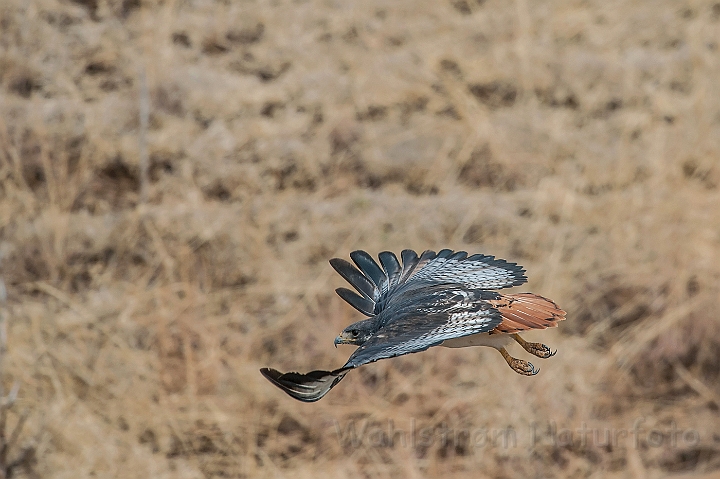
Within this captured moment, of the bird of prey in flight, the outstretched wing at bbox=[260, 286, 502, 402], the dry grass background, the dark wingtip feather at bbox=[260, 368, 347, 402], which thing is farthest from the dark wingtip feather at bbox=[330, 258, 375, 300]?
the dry grass background

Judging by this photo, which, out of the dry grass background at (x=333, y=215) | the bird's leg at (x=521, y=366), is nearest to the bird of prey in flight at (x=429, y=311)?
the bird's leg at (x=521, y=366)

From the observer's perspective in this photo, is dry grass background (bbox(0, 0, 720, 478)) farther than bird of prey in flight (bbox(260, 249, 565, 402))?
Yes

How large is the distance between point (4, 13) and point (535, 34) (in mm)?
3751

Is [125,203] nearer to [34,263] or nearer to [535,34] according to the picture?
[34,263]

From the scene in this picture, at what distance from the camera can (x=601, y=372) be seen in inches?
267

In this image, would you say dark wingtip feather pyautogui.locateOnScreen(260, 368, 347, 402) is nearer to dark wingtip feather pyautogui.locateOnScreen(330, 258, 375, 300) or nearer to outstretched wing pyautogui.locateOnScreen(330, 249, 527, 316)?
outstretched wing pyautogui.locateOnScreen(330, 249, 527, 316)

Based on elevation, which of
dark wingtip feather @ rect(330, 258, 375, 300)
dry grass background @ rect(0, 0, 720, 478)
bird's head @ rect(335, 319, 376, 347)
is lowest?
dry grass background @ rect(0, 0, 720, 478)

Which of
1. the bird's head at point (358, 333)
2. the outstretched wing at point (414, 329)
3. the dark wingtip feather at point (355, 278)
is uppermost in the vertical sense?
the outstretched wing at point (414, 329)

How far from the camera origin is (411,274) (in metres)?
3.68

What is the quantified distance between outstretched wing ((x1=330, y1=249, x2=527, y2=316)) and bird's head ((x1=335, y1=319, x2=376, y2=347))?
7.3 inches

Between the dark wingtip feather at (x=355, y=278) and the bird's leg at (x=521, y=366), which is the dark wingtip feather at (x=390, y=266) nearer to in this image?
the dark wingtip feather at (x=355, y=278)

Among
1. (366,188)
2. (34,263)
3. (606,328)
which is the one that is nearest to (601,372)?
(606,328)

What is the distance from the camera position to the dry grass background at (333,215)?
21.4 ft

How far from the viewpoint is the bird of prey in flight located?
260 centimetres
